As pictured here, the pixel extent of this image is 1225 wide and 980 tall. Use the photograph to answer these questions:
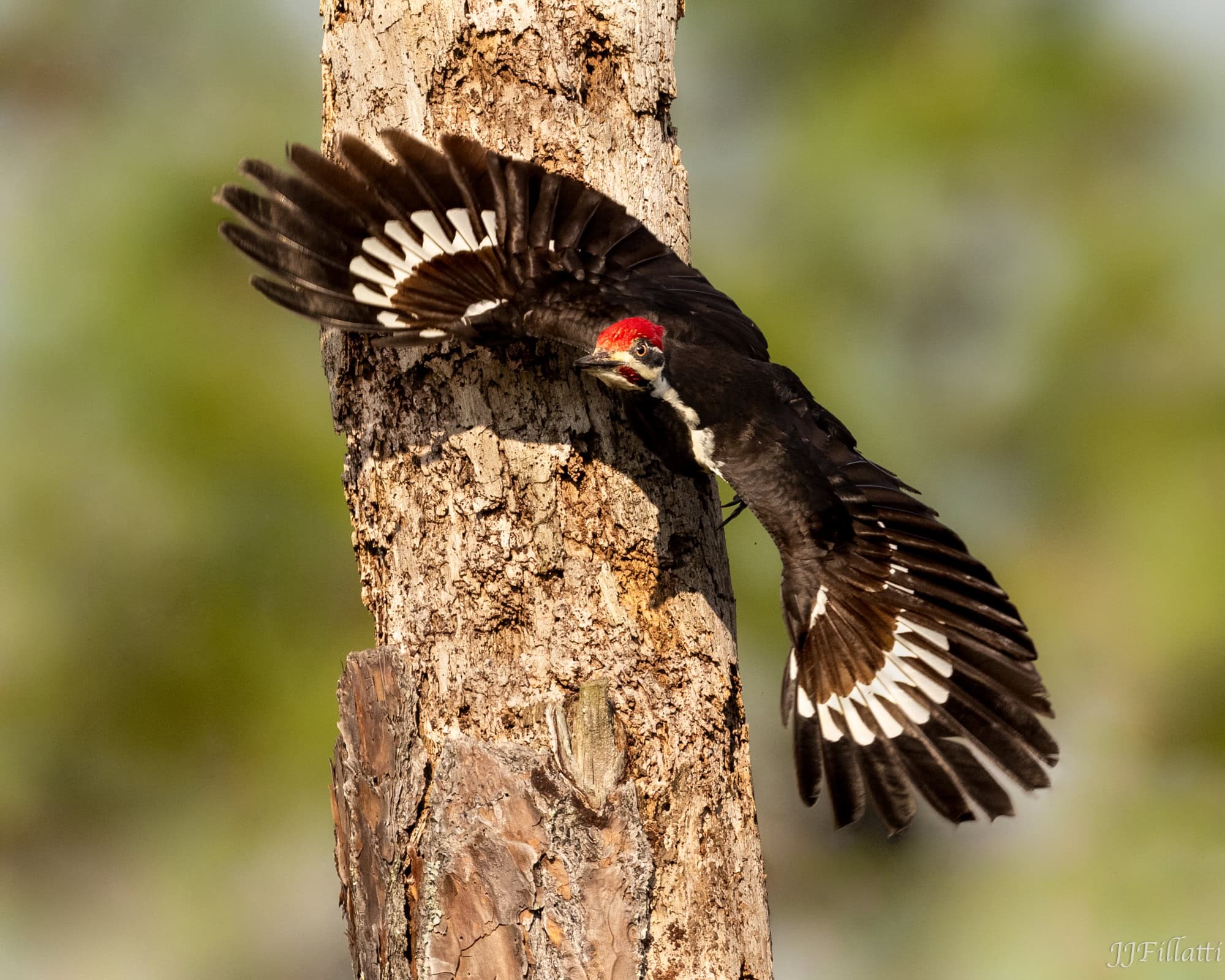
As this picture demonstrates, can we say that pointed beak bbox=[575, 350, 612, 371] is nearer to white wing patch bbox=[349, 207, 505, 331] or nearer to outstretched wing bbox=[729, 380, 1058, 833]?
white wing patch bbox=[349, 207, 505, 331]

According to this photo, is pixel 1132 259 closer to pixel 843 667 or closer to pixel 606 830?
pixel 843 667

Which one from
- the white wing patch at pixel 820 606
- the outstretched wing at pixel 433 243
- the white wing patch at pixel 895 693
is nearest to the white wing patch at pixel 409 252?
the outstretched wing at pixel 433 243

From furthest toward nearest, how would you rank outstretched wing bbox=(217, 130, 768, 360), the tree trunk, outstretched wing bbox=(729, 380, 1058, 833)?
1. outstretched wing bbox=(729, 380, 1058, 833)
2. outstretched wing bbox=(217, 130, 768, 360)
3. the tree trunk

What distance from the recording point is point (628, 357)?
271cm

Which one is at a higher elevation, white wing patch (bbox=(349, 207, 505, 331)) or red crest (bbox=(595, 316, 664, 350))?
white wing patch (bbox=(349, 207, 505, 331))

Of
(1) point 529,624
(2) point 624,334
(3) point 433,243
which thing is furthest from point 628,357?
(1) point 529,624

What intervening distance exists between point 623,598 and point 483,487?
0.41 meters

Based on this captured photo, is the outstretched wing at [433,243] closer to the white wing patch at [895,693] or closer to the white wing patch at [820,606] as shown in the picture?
the white wing patch at [820,606]

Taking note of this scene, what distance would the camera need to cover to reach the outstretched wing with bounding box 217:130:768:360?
270cm

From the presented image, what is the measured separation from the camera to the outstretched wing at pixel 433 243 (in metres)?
2.70

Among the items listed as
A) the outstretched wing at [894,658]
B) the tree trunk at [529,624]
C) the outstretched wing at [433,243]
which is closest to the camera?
the tree trunk at [529,624]

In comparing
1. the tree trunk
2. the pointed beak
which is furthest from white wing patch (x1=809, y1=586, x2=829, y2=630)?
the pointed beak

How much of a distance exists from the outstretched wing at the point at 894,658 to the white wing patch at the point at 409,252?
2.78 ft

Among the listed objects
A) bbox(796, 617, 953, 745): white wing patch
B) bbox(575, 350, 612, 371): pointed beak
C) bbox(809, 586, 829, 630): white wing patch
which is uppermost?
bbox(575, 350, 612, 371): pointed beak
